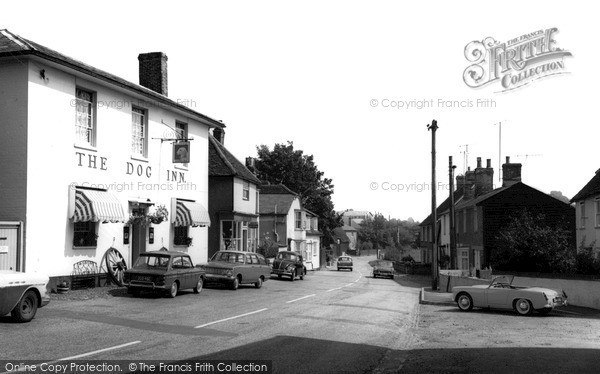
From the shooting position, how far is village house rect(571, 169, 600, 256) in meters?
31.2

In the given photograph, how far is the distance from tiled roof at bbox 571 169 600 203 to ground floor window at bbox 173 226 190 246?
20691 millimetres

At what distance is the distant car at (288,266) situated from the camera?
35688 millimetres

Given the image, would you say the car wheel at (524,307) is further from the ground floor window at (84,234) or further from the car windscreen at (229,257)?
the ground floor window at (84,234)

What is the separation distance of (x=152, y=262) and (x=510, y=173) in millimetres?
33100

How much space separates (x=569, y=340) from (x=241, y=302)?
10418 mm

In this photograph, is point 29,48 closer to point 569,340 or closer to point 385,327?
point 385,327

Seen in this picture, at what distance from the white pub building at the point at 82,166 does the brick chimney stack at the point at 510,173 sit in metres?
26.4

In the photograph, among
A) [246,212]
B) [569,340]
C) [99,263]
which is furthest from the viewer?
[246,212]

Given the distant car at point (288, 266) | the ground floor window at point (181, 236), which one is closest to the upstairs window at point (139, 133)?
the ground floor window at point (181, 236)

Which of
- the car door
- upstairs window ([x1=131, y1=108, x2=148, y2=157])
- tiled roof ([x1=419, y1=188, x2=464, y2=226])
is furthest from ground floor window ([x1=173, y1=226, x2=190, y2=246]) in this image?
tiled roof ([x1=419, y1=188, x2=464, y2=226])

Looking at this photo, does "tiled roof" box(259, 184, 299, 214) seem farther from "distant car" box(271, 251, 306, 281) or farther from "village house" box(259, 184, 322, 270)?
"distant car" box(271, 251, 306, 281)

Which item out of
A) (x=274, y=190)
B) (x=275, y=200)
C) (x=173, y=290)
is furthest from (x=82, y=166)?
(x=274, y=190)

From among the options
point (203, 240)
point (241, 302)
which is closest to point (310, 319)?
point (241, 302)

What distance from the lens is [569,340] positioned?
533 inches
